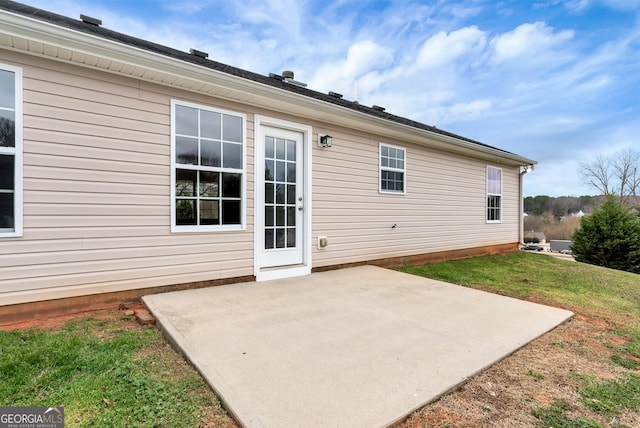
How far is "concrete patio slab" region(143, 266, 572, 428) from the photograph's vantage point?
1.65m

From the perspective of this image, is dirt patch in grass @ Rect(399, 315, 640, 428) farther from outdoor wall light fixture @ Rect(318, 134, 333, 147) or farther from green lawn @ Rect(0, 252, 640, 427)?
outdoor wall light fixture @ Rect(318, 134, 333, 147)

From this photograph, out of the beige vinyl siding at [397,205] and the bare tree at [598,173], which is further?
the bare tree at [598,173]

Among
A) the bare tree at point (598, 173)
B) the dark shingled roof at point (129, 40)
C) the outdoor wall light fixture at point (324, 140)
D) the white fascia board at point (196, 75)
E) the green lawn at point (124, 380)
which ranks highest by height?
the bare tree at point (598, 173)

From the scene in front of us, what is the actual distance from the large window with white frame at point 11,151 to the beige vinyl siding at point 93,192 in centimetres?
5

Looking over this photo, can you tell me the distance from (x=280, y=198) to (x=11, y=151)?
9.52 ft

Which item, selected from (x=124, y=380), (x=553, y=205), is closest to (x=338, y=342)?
(x=124, y=380)

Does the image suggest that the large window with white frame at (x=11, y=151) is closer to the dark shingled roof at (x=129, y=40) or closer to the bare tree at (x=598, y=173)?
the dark shingled roof at (x=129, y=40)

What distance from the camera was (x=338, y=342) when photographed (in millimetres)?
2445

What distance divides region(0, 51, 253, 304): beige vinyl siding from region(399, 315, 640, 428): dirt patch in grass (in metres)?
3.18

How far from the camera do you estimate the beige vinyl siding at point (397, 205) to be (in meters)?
5.23

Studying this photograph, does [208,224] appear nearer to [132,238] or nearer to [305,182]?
[132,238]

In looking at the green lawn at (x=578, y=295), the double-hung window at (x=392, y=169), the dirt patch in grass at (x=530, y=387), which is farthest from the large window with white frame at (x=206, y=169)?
the green lawn at (x=578, y=295)

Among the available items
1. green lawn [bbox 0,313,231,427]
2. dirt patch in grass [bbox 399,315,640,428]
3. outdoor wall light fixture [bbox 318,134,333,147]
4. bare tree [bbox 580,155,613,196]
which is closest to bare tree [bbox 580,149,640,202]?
bare tree [bbox 580,155,613,196]

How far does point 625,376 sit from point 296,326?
2.44 m
